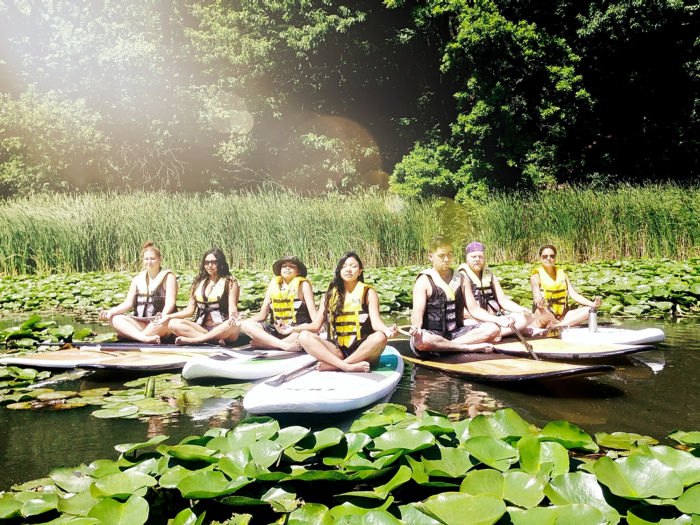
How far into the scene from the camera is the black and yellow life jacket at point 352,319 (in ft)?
13.5

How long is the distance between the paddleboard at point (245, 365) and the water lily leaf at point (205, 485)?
2268 mm

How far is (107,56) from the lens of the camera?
70.3 ft

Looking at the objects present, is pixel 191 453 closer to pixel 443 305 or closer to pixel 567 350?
pixel 443 305

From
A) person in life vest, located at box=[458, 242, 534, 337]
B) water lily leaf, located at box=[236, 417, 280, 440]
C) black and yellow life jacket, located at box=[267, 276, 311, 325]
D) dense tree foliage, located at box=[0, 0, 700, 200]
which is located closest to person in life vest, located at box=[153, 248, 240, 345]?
black and yellow life jacket, located at box=[267, 276, 311, 325]

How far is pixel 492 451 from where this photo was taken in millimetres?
2008

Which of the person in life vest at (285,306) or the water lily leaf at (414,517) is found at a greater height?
the person in life vest at (285,306)

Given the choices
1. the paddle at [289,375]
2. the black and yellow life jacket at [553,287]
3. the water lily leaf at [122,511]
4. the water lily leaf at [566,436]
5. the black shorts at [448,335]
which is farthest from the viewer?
the black and yellow life jacket at [553,287]

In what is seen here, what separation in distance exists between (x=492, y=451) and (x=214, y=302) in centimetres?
373

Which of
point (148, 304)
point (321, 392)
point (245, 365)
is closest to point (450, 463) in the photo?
point (321, 392)

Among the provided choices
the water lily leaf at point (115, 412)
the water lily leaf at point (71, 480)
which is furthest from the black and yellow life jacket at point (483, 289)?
the water lily leaf at point (71, 480)

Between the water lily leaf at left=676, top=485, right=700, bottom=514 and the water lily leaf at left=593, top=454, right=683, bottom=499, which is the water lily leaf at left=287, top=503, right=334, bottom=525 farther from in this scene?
the water lily leaf at left=676, top=485, right=700, bottom=514

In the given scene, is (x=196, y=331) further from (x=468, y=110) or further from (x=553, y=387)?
(x=468, y=110)

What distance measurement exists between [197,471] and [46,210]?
36.2 ft

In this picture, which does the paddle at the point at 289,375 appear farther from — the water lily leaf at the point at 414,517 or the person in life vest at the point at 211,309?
the water lily leaf at the point at 414,517
